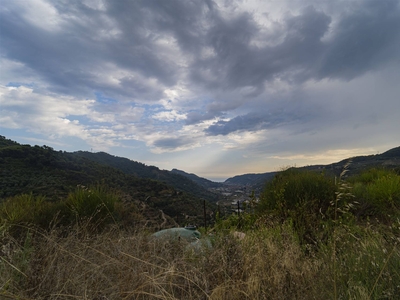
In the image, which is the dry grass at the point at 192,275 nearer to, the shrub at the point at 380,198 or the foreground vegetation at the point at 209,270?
the foreground vegetation at the point at 209,270

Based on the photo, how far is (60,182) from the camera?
57.4ft

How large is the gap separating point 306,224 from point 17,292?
429 centimetres

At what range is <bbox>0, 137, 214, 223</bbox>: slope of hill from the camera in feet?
49.5

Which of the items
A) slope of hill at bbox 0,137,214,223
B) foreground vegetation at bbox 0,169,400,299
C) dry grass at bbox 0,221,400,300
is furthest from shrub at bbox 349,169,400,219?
slope of hill at bbox 0,137,214,223

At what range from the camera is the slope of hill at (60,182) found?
1509cm

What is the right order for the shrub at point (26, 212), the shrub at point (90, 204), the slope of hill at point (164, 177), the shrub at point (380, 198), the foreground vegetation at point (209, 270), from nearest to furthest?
1. the foreground vegetation at point (209, 270)
2. the shrub at point (26, 212)
3. the shrub at point (90, 204)
4. the shrub at point (380, 198)
5. the slope of hill at point (164, 177)

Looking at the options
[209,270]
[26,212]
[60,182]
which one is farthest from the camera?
[60,182]

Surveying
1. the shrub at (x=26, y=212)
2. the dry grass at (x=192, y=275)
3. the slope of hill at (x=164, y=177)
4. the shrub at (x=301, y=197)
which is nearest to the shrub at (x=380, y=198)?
the shrub at (x=301, y=197)

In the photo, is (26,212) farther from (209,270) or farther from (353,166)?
(353,166)

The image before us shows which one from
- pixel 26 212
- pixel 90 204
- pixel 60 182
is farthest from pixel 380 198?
pixel 60 182

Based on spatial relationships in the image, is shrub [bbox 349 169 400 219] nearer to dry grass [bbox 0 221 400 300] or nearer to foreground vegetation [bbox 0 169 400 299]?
foreground vegetation [bbox 0 169 400 299]

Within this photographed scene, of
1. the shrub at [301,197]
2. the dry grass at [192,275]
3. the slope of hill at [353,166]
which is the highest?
the slope of hill at [353,166]

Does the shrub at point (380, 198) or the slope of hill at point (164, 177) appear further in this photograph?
the slope of hill at point (164, 177)

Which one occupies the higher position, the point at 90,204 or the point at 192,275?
the point at 90,204
